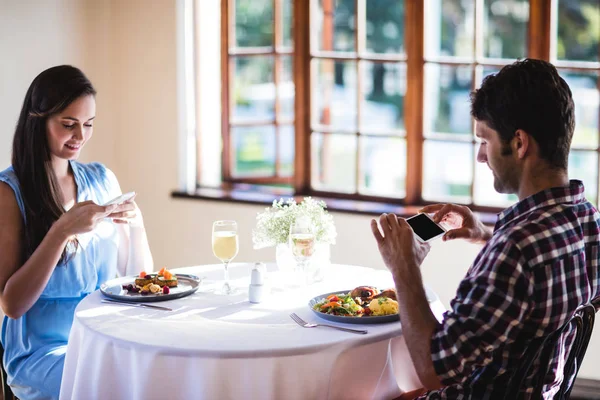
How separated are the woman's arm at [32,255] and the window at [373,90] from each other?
1.91m

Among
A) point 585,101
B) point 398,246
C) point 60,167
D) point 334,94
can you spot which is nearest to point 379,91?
point 334,94

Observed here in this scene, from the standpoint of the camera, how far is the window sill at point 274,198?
380cm

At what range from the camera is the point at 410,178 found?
152 inches

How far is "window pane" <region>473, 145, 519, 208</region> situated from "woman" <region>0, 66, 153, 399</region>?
1.70 metres

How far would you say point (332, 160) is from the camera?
4148mm

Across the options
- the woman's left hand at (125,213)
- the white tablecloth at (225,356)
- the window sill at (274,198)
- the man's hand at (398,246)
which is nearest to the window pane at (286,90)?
the window sill at (274,198)

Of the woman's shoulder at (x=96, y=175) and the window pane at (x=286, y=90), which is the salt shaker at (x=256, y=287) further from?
the window pane at (x=286, y=90)

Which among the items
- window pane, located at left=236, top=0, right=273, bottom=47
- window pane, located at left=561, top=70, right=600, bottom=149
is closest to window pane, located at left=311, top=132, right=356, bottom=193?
window pane, located at left=236, top=0, right=273, bottom=47

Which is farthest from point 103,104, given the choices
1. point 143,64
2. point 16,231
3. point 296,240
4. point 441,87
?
point 296,240

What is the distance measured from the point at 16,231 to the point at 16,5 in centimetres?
167

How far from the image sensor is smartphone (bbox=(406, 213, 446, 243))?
1939 mm

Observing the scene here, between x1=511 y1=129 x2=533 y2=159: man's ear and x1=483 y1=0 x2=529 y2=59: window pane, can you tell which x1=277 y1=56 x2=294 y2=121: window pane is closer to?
x1=483 y1=0 x2=529 y2=59: window pane

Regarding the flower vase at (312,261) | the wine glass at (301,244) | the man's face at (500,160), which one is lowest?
the flower vase at (312,261)

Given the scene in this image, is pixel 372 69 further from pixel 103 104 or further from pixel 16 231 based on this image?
pixel 16 231
